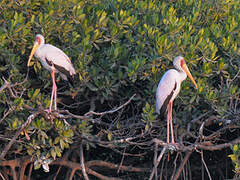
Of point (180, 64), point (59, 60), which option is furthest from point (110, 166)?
point (180, 64)

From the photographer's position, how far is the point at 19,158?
265 inches

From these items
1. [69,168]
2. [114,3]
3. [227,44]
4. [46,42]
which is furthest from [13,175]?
[227,44]

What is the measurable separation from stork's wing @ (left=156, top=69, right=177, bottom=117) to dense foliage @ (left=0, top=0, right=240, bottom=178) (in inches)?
5.4

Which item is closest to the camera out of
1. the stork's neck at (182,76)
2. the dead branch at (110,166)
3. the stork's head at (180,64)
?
the stork's head at (180,64)

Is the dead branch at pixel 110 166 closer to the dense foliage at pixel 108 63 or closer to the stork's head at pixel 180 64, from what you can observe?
the dense foliage at pixel 108 63

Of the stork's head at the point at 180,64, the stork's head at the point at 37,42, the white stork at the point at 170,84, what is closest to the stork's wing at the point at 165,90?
the white stork at the point at 170,84

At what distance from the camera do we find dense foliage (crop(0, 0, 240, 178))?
5941 mm

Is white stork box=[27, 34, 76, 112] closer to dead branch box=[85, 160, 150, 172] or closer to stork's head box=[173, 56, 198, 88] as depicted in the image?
dead branch box=[85, 160, 150, 172]

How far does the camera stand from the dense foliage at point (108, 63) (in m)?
5.94

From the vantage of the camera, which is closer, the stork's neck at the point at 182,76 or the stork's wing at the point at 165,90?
the stork's wing at the point at 165,90

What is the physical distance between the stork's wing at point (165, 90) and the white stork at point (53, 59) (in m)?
1.14

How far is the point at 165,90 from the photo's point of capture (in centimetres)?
596

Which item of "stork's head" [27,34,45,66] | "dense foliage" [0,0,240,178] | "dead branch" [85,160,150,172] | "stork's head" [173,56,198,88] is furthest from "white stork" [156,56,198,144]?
"stork's head" [27,34,45,66]

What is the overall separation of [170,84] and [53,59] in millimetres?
1663
